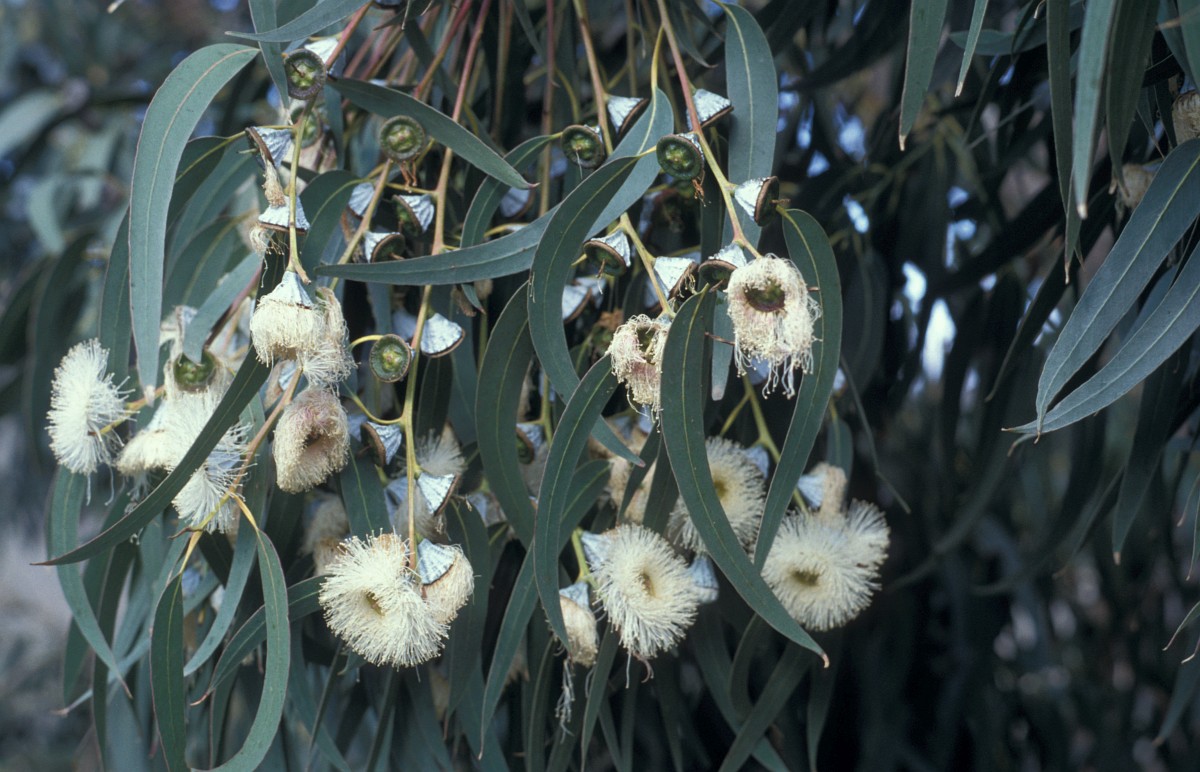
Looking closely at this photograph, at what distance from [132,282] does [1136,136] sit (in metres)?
0.70

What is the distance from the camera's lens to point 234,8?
2.36 metres

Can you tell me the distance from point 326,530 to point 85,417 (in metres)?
0.16

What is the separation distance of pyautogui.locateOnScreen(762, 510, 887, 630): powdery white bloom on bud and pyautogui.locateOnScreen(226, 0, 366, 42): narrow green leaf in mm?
411

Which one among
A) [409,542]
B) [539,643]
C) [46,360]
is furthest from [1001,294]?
[46,360]

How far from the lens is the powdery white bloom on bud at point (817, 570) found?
28.2 inches

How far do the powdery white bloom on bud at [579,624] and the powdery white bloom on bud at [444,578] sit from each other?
0.07 meters

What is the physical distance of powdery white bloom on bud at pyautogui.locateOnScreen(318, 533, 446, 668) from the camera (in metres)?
0.60

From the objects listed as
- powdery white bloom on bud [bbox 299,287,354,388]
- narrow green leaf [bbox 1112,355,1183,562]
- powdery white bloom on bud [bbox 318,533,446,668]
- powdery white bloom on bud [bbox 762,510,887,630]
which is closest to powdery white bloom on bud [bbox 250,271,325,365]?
powdery white bloom on bud [bbox 299,287,354,388]

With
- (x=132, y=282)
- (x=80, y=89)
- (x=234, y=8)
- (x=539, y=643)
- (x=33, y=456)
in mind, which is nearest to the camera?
(x=132, y=282)

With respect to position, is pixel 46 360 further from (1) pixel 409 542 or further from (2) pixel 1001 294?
(2) pixel 1001 294

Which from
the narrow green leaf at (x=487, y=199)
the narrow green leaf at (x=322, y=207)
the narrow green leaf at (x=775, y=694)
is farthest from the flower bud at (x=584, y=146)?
the narrow green leaf at (x=775, y=694)

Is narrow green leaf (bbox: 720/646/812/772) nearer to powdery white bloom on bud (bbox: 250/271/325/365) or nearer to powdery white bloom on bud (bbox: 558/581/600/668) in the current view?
powdery white bloom on bud (bbox: 558/581/600/668)

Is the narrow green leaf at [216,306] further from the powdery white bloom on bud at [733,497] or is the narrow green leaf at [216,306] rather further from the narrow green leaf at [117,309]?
the powdery white bloom on bud at [733,497]

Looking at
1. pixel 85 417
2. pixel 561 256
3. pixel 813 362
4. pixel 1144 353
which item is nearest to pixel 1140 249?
pixel 1144 353
